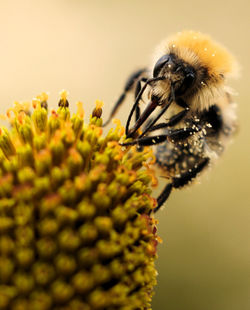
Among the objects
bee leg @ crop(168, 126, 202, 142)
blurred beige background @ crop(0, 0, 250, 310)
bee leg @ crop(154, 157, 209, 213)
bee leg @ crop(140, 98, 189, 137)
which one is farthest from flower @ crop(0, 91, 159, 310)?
blurred beige background @ crop(0, 0, 250, 310)

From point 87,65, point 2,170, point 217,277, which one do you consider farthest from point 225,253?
point 2,170

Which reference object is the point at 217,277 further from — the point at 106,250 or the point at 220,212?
the point at 106,250

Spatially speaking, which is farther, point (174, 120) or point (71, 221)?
point (174, 120)

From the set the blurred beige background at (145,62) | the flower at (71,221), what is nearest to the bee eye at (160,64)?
the flower at (71,221)

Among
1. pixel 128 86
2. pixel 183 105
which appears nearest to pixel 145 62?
pixel 128 86

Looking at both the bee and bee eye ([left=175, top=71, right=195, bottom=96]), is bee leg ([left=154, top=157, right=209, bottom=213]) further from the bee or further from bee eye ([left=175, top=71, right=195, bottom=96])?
bee eye ([left=175, top=71, right=195, bottom=96])

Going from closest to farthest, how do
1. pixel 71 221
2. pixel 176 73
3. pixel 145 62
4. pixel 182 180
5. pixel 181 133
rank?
1. pixel 71 221
2. pixel 176 73
3. pixel 181 133
4. pixel 182 180
5. pixel 145 62

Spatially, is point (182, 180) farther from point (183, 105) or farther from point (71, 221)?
point (71, 221)
